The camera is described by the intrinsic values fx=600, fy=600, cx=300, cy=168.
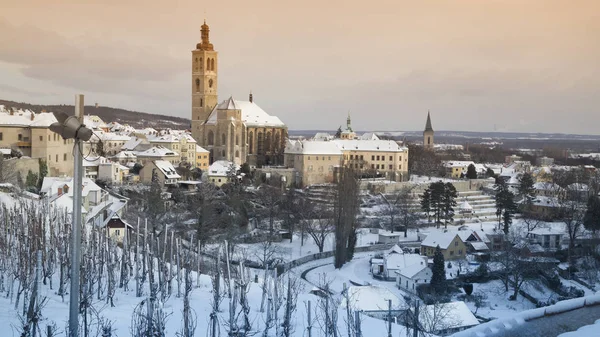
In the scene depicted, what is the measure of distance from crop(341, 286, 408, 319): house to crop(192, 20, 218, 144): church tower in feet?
134

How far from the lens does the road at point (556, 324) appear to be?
629 centimetres

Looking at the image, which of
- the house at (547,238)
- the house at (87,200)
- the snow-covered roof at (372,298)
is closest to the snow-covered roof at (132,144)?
the house at (87,200)

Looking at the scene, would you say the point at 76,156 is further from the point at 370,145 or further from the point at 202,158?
the point at 370,145

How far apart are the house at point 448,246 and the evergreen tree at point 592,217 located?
28.3 feet

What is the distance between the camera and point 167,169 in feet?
147

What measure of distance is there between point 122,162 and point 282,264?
26.7 metres

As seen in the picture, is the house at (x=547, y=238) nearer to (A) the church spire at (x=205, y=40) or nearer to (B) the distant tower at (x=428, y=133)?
(A) the church spire at (x=205, y=40)

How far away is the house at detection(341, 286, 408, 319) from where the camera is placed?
19.1 meters

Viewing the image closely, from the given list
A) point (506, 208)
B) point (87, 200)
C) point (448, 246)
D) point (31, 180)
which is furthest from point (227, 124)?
point (448, 246)

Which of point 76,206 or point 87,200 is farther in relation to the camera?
point 87,200

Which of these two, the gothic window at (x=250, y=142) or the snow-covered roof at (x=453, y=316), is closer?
the snow-covered roof at (x=453, y=316)

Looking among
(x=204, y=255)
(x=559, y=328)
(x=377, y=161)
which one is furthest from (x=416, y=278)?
(x=377, y=161)

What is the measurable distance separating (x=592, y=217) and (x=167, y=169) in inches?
1134

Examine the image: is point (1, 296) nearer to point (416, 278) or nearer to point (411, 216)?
point (416, 278)
